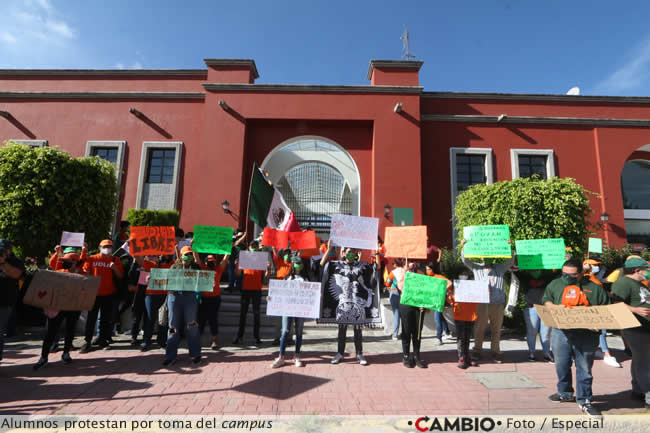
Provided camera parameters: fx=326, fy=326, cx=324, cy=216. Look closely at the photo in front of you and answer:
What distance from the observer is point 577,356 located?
377 cm

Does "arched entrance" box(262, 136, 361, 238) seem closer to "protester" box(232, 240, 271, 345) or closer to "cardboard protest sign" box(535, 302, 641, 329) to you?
"protester" box(232, 240, 271, 345)

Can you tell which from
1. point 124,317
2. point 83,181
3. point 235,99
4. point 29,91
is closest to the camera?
point 124,317

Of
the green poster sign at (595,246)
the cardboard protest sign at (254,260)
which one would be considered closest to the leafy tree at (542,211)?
the green poster sign at (595,246)

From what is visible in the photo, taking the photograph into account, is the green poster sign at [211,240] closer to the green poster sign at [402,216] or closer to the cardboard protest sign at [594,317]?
the cardboard protest sign at [594,317]

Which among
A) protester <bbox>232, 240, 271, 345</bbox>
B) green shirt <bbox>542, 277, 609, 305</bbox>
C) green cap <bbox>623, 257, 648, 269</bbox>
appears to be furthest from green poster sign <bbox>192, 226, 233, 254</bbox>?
green cap <bbox>623, 257, 648, 269</bbox>

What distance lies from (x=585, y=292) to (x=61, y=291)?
6974mm

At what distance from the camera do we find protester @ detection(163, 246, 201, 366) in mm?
5035

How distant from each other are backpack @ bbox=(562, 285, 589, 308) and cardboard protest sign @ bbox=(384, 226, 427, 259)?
1.96 metres

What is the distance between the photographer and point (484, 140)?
13133 mm

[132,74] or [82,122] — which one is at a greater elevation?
[132,74]

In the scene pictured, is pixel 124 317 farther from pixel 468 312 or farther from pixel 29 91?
pixel 29 91

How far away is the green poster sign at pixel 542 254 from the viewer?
5.44 meters

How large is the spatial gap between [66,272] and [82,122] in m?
11.0

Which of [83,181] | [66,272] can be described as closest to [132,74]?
[83,181]
